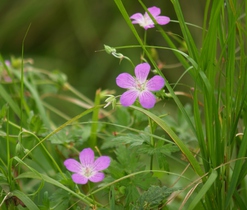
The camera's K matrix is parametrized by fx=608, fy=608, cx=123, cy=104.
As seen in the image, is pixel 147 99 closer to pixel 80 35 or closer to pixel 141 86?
pixel 141 86

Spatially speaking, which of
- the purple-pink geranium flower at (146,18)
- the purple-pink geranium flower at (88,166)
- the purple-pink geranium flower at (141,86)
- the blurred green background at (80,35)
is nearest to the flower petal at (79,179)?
the purple-pink geranium flower at (88,166)

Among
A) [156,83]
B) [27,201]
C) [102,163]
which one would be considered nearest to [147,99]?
[156,83]

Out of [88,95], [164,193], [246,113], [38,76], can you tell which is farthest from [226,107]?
[88,95]

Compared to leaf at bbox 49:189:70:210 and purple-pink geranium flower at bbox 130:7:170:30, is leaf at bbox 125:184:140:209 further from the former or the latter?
purple-pink geranium flower at bbox 130:7:170:30

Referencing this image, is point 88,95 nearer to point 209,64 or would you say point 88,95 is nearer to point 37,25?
point 37,25

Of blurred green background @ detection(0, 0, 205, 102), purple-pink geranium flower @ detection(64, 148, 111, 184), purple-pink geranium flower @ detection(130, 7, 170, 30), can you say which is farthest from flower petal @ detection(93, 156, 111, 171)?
blurred green background @ detection(0, 0, 205, 102)
